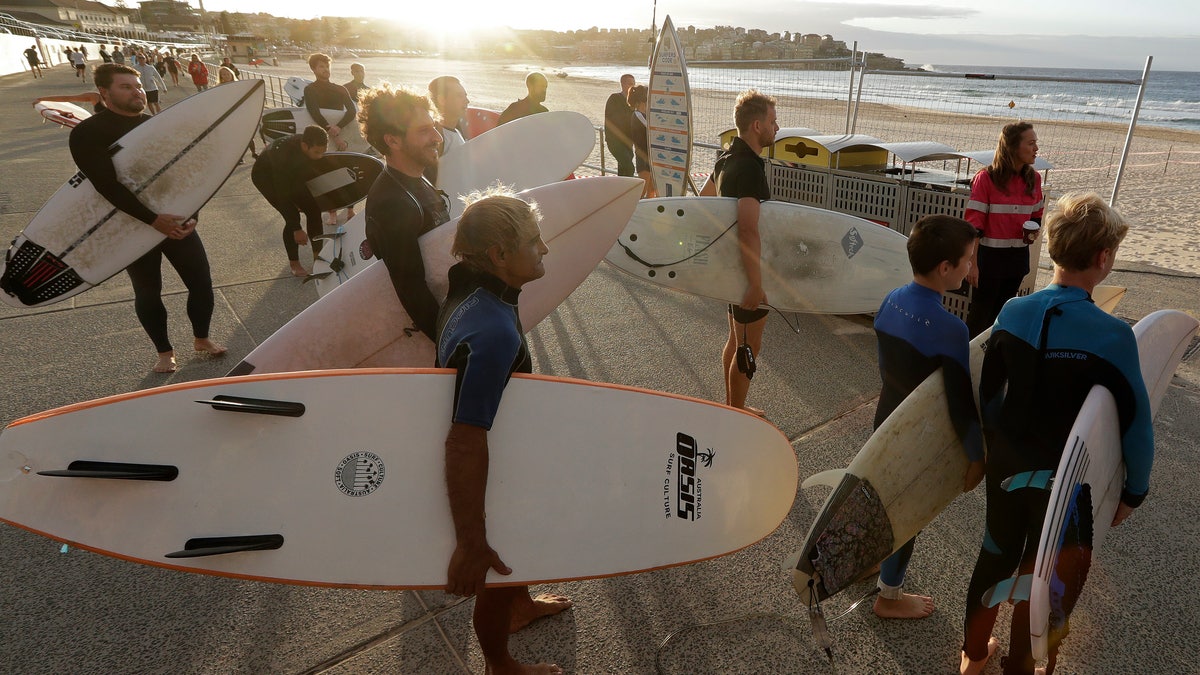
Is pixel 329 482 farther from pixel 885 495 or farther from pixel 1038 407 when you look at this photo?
pixel 1038 407

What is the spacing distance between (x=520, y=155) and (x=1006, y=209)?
3.76 m

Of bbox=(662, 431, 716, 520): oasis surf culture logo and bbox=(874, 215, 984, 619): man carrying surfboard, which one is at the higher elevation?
bbox=(874, 215, 984, 619): man carrying surfboard

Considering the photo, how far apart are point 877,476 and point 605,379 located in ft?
7.63

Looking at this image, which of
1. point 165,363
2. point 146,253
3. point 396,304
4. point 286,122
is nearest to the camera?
point 396,304

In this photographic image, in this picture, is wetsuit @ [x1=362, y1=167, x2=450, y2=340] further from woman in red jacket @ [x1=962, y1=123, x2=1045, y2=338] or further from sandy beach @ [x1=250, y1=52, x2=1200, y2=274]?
woman in red jacket @ [x1=962, y1=123, x2=1045, y2=338]

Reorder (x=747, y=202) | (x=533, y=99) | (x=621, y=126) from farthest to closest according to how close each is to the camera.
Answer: (x=621, y=126), (x=533, y=99), (x=747, y=202)

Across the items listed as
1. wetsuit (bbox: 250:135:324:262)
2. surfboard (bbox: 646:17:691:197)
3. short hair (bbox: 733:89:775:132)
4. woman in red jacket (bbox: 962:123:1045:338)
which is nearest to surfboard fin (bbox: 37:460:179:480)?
short hair (bbox: 733:89:775:132)

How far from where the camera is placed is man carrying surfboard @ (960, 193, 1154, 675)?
5.37 feet

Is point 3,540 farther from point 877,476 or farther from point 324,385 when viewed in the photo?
point 877,476

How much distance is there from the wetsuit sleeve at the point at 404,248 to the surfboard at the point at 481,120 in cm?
739

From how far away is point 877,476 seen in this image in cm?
207

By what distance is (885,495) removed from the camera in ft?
6.83

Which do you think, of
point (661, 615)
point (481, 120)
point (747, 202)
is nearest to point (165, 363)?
point (661, 615)

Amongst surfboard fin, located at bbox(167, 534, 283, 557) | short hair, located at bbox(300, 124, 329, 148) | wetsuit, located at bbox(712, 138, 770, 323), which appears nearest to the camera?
surfboard fin, located at bbox(167, 534, 283, 557)
